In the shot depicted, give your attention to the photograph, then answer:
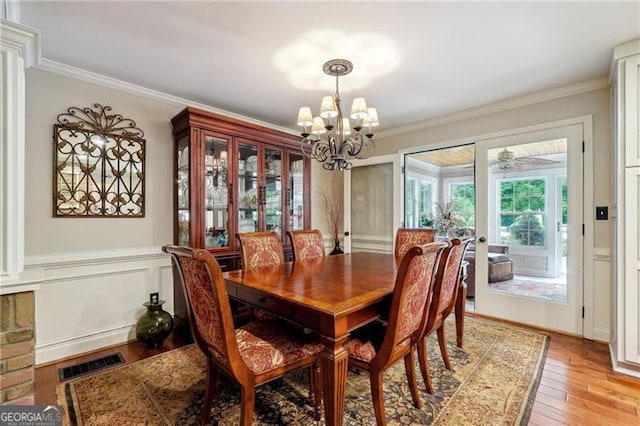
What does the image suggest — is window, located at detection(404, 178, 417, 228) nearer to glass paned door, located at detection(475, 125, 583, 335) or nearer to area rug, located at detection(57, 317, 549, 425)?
glass paned door, located at detection(475, 125, 583, 335)

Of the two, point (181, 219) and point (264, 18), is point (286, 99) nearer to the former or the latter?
point (264, 18)

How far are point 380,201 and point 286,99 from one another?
81.1 inches

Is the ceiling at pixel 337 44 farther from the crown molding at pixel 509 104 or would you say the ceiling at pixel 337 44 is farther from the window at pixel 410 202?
the window at pixel 410 202

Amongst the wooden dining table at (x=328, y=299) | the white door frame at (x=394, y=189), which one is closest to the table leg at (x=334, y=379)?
the wooden dining table at (x=328, y=299)

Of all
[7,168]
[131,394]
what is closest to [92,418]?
[131,394]

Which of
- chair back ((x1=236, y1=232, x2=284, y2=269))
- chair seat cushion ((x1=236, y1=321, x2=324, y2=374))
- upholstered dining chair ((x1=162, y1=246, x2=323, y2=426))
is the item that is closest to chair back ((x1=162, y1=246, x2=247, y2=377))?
upholstered dining chair ((x1=162, y1=246, x2=323, y2=426))

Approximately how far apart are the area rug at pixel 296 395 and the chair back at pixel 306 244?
101 cm

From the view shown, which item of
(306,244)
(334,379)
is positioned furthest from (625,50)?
(334,379)

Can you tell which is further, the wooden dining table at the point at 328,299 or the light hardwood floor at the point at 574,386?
the light hardwood floor at the point at 574,386

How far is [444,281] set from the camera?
188 centimetres

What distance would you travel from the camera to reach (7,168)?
1308 millimetres

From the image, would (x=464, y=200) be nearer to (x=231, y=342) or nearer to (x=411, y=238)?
(x=411, y=238)

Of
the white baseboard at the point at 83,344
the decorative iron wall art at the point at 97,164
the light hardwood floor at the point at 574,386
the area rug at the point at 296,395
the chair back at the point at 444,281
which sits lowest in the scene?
the light hardwood floor at the point at 574,386

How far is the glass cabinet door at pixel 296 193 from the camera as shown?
3.73 meters
